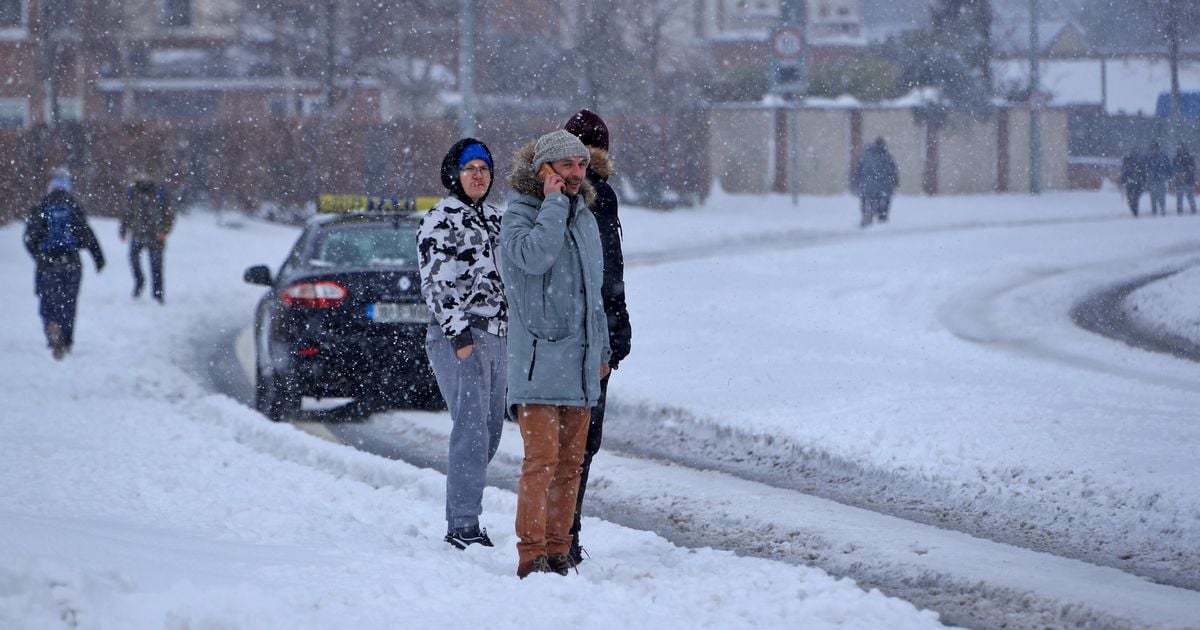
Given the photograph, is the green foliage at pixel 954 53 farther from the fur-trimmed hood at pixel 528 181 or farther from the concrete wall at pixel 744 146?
the fur-trimmed hood at pixel 528 181

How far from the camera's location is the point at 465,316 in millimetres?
5926

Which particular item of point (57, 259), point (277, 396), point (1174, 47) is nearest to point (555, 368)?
point (277, 396)

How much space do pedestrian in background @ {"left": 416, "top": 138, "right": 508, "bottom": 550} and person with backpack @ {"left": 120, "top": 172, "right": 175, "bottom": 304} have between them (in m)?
13.9

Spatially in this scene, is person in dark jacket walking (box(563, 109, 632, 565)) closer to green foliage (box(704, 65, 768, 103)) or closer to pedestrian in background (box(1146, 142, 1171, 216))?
pedestrian in background (box(1146, 142, 1171, 216))

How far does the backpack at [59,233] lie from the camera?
545 inches

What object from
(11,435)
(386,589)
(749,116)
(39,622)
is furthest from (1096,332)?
(749,116)

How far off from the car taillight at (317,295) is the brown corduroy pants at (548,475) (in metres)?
4.69

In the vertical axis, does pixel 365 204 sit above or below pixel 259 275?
above

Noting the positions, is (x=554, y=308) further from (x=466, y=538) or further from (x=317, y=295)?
(x=317, y=295)

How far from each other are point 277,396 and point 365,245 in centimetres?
124

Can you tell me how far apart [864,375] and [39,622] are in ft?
25.6

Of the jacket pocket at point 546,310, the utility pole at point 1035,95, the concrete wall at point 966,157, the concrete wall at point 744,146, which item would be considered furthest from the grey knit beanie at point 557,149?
the concrete wall at point 966,157

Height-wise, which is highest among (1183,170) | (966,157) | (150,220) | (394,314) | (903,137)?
(903,137)

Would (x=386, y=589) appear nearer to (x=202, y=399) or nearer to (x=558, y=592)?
(x=558, y=592)
